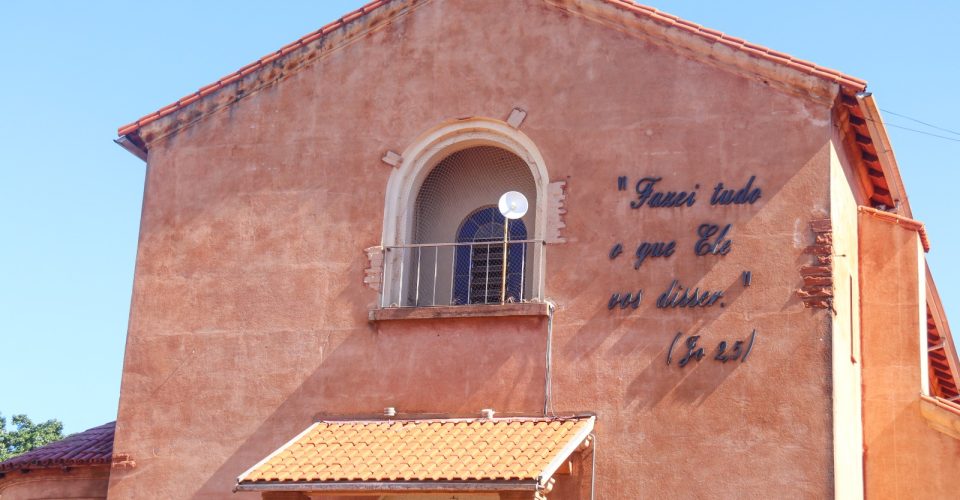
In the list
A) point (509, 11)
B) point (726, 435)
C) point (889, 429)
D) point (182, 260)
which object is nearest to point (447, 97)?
point (509, 11)

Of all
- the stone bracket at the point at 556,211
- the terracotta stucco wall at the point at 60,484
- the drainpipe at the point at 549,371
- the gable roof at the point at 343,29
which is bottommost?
the terracotta stucco wall at the point at 60,484

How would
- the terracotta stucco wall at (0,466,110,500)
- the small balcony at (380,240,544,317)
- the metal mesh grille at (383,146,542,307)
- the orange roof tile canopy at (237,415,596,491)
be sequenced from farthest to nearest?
the terracotta stucco wall at (0,466,110,500)
the metal mesh grille at (383,146,542,307)
the small balcony at (380,240,544,317)
the orange roof tile canopy at (237,415,596,491)

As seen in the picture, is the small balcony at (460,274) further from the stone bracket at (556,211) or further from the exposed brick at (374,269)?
the stone bracket at (556,211)

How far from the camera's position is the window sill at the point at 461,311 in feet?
52.1

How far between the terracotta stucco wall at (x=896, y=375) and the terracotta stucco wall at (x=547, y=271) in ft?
6.62

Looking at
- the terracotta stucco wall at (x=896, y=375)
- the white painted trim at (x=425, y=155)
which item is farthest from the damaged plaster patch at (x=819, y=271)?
the white painted trim at (x=425, y=155)

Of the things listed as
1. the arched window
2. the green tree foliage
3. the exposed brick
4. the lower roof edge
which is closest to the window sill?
the exposed brick

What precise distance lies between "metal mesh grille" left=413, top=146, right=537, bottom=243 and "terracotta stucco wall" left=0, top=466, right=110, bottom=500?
534cm

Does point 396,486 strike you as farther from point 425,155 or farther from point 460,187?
point 460,187

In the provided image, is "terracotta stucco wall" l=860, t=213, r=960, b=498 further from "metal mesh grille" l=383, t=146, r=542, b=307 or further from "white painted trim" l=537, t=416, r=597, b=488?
"metal mesh grille" l=383, t=146, r=542, b=307

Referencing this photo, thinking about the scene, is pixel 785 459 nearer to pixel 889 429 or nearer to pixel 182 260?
pixel 889 429

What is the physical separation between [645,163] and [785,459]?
394 cm

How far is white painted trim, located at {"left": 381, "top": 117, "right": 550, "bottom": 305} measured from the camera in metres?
16.9

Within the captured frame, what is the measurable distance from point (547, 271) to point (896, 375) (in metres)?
4.56
